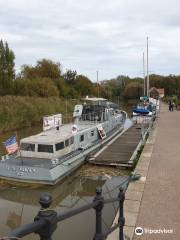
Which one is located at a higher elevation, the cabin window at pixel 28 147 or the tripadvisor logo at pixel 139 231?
the cabin window at pixel 28 147

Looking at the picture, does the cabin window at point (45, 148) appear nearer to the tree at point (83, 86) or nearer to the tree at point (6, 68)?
the tree at point (6, 68)

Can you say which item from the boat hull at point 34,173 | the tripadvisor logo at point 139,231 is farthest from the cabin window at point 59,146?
the tripadvisor logo at point 139,231

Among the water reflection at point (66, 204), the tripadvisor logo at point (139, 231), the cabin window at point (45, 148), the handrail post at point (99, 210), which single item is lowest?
the water reflection at point (66, 204)

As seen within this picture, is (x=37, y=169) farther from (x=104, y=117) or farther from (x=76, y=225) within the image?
(x=104, y=117)

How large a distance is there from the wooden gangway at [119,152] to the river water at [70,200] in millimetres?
555

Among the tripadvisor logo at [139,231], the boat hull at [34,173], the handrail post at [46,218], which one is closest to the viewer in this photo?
the handrail post at [46,218]

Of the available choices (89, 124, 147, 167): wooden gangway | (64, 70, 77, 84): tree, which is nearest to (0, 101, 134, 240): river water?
(89, 124, 147, 167): wooden gangway

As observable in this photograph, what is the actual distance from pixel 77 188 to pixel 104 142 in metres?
7.78

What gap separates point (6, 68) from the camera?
47.0 metres

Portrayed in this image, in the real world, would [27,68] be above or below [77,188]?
above

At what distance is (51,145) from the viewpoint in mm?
16109

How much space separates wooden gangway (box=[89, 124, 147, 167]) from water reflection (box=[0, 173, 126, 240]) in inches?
73.7

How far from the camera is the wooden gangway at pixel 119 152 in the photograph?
58.0ft

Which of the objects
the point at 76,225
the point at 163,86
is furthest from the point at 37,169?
the point at 163,86
